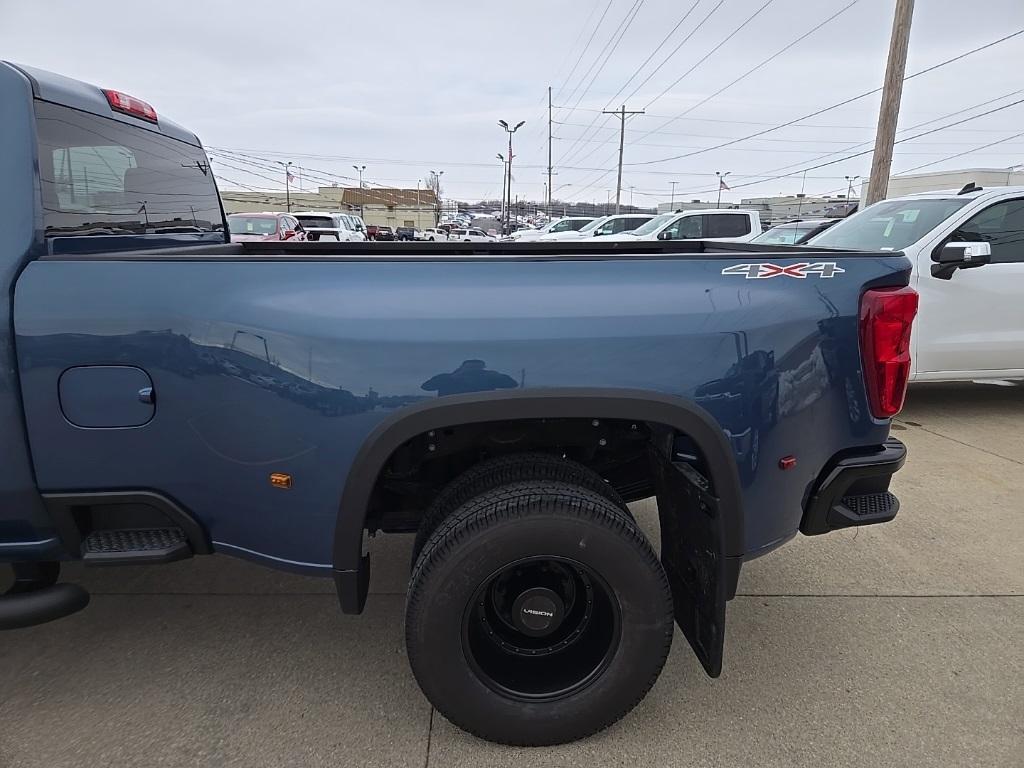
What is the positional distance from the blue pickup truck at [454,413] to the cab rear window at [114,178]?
0.03 m

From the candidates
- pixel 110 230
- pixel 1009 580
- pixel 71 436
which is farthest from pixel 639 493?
pixel 110 230

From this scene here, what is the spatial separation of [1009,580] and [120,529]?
12.8 feet

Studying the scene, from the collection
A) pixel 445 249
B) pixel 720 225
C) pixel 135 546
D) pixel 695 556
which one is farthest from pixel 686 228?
pixel 135 546

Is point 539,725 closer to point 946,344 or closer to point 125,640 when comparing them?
point 125,640

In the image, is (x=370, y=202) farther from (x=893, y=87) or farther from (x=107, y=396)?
(x=107, y=396)

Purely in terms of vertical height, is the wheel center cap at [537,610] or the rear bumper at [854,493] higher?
the rear bumper at [854,493]

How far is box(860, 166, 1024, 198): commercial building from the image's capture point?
139 feet

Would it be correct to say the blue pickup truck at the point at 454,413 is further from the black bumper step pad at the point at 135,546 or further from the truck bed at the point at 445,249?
the truck bed at the point at 445,249

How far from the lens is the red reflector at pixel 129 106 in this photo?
2.65 meters

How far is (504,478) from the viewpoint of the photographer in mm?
2152

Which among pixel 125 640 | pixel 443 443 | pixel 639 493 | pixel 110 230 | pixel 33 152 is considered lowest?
pixel 125 640

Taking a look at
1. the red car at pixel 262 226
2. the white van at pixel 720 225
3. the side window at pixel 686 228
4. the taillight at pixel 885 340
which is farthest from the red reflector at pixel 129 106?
the red car at pixel 262 226

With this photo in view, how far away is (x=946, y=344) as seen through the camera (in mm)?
5574

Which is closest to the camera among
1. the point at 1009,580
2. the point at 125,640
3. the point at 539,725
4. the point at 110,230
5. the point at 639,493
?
the point at 539,725
